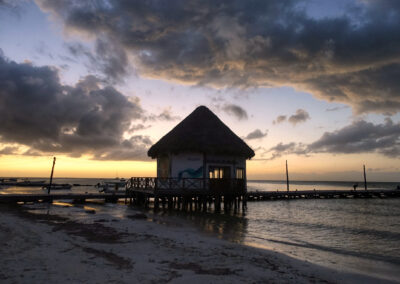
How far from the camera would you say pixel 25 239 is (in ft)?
35.4

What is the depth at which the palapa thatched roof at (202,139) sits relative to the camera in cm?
2294

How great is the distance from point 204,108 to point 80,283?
22.6 metres

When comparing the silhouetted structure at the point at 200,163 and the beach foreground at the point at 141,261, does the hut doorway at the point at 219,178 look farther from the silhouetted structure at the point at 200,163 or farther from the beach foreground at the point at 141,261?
the beach foreground at the point at 141,261

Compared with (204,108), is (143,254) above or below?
below

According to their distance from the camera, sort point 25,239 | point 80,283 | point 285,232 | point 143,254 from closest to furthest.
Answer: point 80,283 < point 143,254 < point 25,239 < point 285,232

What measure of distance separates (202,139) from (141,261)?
15700 millimetres

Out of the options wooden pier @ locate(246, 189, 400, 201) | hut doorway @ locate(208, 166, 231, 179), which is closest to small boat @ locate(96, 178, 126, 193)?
wooden pier @ locate(246, 189, 400, 201)

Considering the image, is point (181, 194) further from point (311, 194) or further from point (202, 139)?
point (311, 194)

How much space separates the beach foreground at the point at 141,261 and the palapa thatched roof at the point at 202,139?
440 inches

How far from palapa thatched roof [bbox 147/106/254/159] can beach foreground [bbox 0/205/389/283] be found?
11.2m

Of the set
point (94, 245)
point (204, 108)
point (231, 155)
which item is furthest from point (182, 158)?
point (94, 245)

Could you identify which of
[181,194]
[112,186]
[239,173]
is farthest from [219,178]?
[112,186]

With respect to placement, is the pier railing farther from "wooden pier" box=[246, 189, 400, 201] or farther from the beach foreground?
"wooden pier" box=[246, 189, 400, 201]

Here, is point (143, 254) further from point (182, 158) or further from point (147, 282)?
point (182, 158)
